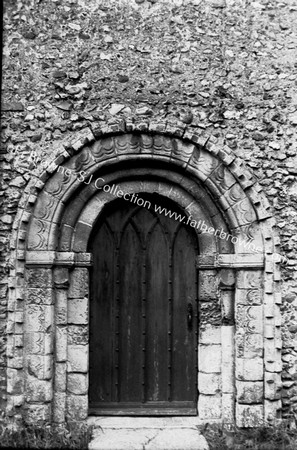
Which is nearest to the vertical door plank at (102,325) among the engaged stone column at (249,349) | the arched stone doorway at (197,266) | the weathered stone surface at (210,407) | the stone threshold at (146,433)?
the arched stone doorway at (197,266)

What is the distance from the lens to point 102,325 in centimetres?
541

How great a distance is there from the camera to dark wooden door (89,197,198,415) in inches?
212

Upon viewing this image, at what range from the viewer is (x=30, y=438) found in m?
4.77

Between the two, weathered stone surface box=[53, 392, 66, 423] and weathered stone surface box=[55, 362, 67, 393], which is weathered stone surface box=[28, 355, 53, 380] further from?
weathered stone surface box=[53, 392, 66, 423]

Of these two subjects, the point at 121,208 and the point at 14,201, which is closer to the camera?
the point at 14,201

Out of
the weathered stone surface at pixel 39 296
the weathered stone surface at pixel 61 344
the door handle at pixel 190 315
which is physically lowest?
the weathered stone surface at pixel 61 344

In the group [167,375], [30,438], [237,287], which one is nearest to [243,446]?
[167,375]

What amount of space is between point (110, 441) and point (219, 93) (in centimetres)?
333

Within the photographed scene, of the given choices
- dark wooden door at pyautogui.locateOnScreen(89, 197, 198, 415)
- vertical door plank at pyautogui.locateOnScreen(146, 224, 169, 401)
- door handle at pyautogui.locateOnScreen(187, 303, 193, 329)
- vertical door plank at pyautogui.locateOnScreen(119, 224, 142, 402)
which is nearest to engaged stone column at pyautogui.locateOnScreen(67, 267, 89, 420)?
dark wooden door at pyautogui.locateOnScreen(89, 197, 198, 415)

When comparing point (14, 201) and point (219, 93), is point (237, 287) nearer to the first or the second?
point (219, 93)

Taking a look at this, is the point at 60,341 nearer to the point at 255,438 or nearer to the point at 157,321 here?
the point at 157,321

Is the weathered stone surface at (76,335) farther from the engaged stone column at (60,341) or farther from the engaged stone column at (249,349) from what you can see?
the engaged stone column at (249,349)

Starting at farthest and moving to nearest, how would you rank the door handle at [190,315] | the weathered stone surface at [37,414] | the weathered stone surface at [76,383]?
1. the door handle at [190,315]
2. the weathered stone surface at [76,383]
3. the weathered stone surface at [37,414]

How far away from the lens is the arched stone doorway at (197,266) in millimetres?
5016
